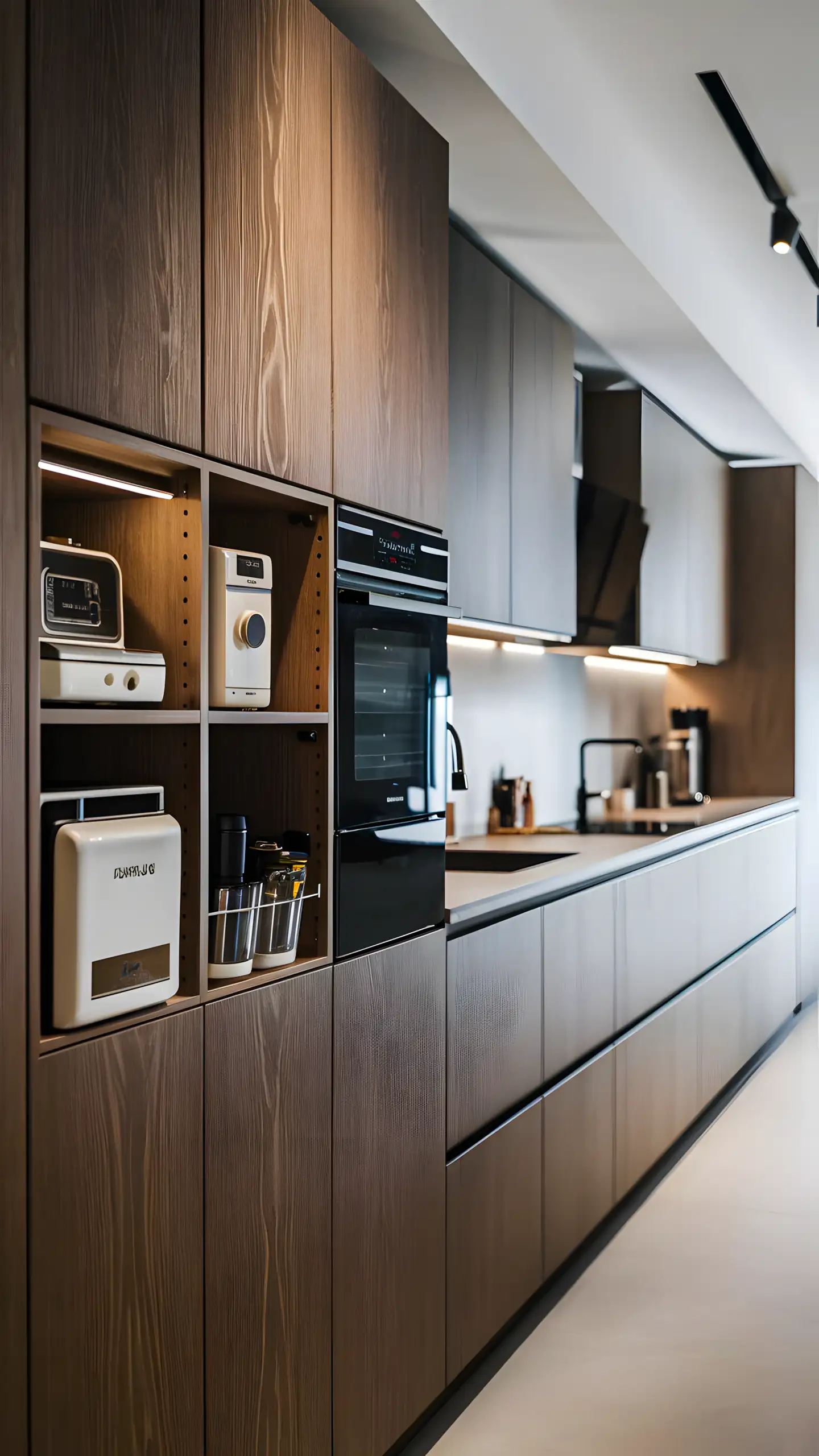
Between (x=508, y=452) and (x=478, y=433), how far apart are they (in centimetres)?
20

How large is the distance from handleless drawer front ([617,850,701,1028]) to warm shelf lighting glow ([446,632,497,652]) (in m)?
0.86

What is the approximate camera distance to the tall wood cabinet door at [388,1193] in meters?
2.00

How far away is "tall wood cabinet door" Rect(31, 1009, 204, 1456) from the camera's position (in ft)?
4.51

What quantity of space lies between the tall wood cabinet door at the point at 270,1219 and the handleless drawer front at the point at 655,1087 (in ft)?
5.30

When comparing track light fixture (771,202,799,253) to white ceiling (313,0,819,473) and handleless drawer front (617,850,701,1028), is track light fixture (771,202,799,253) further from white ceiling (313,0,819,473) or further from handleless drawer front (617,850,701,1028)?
handleless drawer front (617,850,701,1028)

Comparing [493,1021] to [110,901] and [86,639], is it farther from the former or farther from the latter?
[86,639]

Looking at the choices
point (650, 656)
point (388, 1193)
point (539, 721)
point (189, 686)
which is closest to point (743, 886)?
point (650, 656)

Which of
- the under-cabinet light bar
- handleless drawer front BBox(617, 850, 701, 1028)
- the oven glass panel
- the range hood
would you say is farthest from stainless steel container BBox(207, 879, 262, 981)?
the range hood

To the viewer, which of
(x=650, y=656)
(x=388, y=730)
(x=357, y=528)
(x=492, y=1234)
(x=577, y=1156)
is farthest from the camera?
(x=650, y=656)

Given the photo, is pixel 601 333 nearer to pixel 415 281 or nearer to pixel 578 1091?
pixel 415 281

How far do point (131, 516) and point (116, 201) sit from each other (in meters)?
0.40

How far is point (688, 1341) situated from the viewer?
2.76 meters

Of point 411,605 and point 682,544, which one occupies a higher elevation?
point 682,544

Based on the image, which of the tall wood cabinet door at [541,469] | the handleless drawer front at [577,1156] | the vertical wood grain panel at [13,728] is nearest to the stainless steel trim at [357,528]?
the vertical wood grain panel at [13,728]
